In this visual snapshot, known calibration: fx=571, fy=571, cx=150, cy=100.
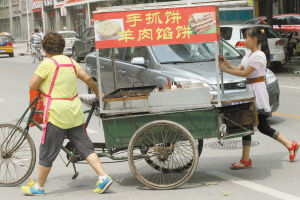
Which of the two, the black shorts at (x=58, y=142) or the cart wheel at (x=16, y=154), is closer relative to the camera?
the black shorts at (x=58, y=142)

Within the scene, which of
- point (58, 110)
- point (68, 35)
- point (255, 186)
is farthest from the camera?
point (68, 35)

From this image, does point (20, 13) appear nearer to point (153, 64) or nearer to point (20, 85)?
point (20, 85)

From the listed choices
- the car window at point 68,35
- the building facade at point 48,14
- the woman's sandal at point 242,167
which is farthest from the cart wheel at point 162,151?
the building facade at point 48,14

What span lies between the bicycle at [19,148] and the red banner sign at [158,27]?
0.81 metres

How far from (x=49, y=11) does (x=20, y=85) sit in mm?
41873

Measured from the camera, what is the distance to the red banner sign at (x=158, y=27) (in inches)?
223

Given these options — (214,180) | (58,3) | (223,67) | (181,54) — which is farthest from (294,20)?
(58,3)

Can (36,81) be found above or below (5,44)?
below

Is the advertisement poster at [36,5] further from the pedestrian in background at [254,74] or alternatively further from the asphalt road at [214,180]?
the pedestrian in background at [254,74]

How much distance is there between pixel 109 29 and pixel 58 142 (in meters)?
1.23

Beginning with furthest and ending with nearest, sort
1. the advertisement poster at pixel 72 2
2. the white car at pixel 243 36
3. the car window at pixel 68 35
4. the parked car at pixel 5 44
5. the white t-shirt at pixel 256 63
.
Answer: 1. the advertisement poster at pixel 72 2
2. the parked car at pixel 5 44
3. the car window at pixel 68 35
4. the white car at pixel 243 36
5. the white t-shirt at pixel 256 63

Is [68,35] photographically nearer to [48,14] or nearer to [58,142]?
[48,14]

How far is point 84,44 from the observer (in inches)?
1049

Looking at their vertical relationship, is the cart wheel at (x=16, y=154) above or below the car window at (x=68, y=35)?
below
